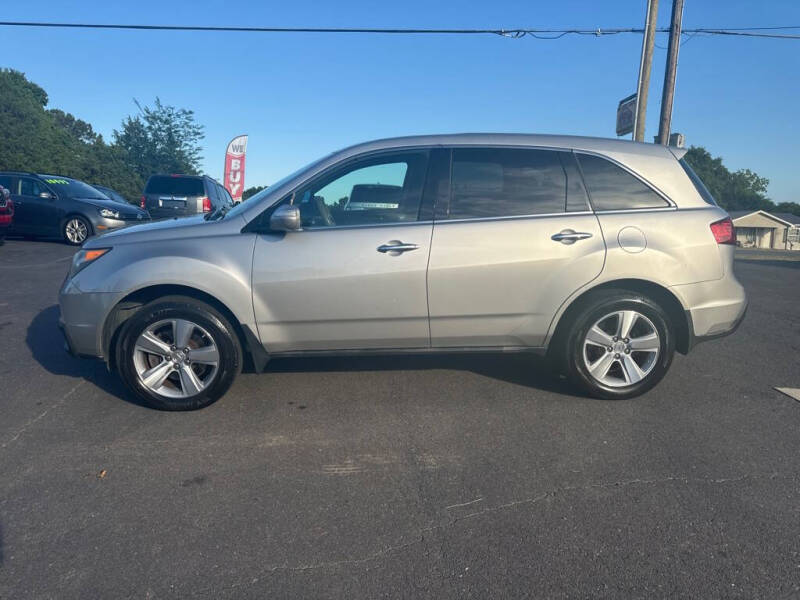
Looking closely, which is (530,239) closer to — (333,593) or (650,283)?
(650,283)

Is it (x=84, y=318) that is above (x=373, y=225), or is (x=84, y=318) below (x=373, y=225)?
below

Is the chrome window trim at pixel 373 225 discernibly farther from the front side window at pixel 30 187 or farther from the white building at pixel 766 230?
the white building at pixel 766 230

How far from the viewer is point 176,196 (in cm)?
1448

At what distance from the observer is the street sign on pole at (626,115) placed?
44.5ft

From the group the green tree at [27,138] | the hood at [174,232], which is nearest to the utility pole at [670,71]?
the hood at [174,232]

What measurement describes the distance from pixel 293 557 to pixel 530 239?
98.8 inches

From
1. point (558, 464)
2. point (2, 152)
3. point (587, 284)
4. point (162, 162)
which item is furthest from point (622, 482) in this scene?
point (2, 152)

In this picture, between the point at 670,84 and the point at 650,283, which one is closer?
the point at 650,283

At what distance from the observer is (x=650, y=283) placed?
4059 millimetres

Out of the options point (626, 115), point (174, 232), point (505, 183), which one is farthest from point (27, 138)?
point (505, 183)

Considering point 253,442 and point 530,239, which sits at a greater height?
point 530,239

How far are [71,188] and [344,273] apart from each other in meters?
12.0

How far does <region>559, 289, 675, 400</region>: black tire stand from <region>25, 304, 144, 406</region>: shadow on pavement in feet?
10.0

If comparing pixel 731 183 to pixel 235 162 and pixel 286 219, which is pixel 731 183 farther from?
pixel 286 219
